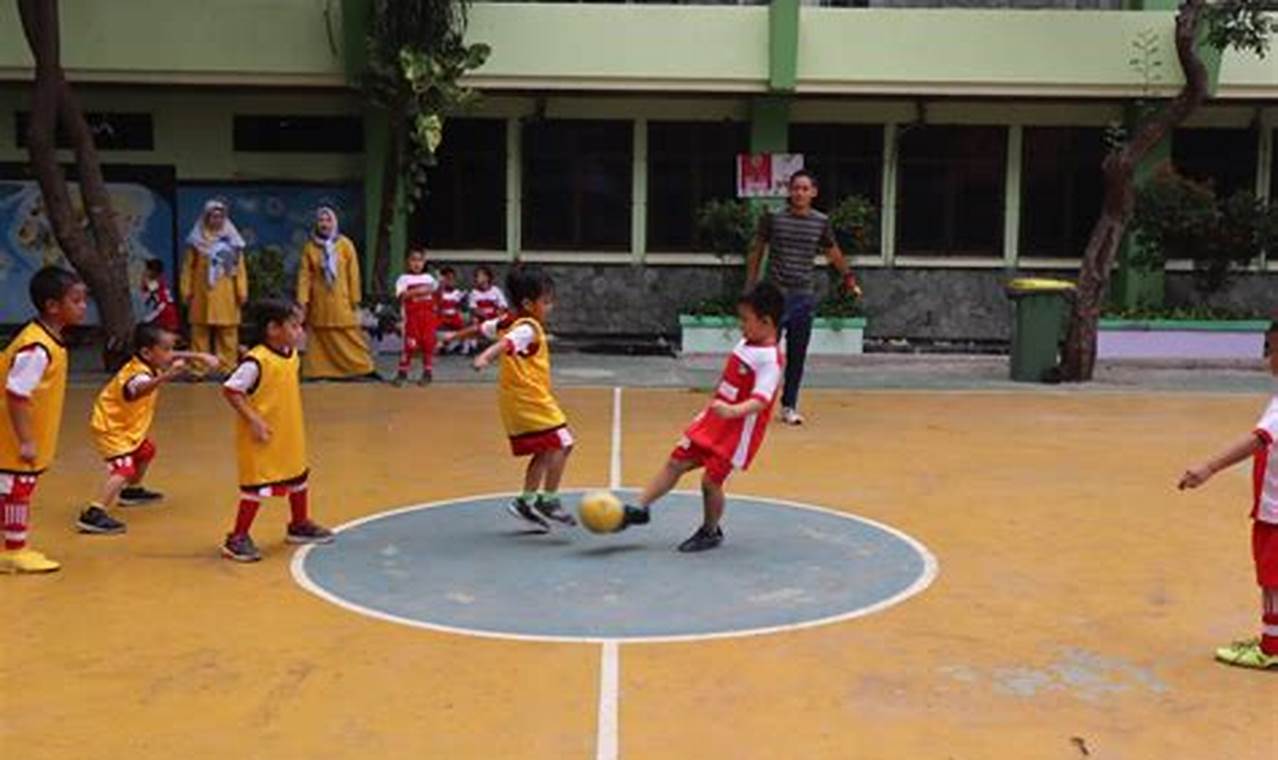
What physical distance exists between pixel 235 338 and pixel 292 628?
8.78 meters

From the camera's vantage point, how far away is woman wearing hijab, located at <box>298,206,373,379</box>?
A: 13.1m

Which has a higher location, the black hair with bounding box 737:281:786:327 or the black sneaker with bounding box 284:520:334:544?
the black hair with bounding box 737:281:786:327

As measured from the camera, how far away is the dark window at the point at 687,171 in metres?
18.3

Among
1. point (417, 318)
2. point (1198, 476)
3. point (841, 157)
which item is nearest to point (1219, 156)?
point (841, 157)

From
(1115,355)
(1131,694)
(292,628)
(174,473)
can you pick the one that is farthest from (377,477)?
(1115,355)

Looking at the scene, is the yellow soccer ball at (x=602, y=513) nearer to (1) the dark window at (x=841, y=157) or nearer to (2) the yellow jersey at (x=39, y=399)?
(2) the yellow jersey at (x=39, y=399)

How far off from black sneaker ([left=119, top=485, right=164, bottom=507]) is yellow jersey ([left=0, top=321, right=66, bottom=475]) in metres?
1.43

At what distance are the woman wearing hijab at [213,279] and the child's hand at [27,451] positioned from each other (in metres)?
6.92

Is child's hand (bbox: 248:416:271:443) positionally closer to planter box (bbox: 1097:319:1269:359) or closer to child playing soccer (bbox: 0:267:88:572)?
child playing soccer (bbox: 0:267:88:572)

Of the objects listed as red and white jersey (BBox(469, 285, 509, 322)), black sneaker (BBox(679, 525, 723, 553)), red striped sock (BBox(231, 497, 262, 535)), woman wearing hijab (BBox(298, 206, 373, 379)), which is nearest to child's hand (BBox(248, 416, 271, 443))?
red striped sock (BBox(231, 497, 262, 535))

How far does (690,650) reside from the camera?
17.5 feet

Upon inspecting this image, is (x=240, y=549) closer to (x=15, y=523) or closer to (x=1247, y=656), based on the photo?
(x=15, y=523)

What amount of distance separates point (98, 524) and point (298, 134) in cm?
1169

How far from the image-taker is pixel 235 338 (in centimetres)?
1389
